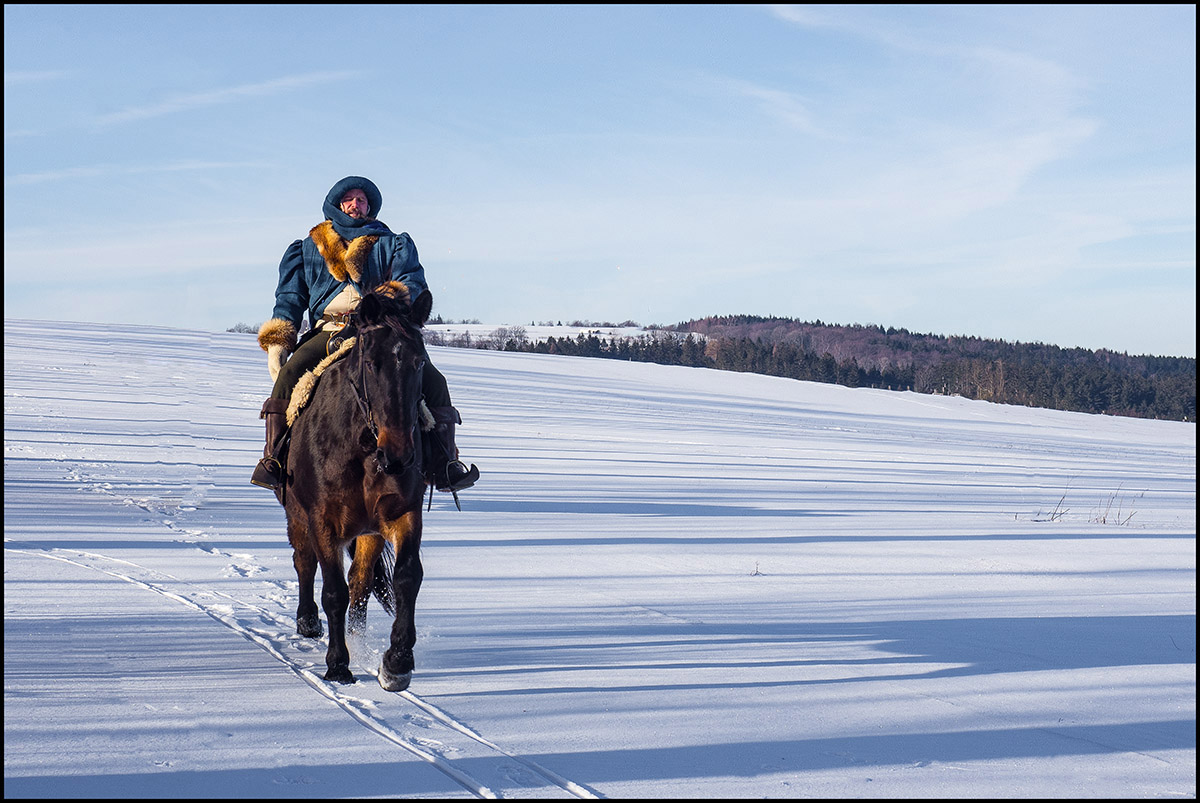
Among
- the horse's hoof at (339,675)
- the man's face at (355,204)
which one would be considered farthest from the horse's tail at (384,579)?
the man's face at (355,204)

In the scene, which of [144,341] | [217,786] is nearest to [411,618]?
[217,786]

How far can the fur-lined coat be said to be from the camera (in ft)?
19.6

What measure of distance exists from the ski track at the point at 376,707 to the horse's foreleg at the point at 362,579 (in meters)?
0.32

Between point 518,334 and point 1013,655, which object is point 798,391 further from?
point 518,334

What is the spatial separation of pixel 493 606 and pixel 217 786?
3423 millimetres

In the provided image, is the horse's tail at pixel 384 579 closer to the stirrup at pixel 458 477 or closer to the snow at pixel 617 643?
the snow at pixel 617 643

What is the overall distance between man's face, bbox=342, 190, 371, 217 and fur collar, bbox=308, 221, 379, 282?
16 centimetres

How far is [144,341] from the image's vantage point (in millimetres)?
37750

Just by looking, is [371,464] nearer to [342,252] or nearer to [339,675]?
[339,675]

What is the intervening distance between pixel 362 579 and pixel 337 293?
1.75m

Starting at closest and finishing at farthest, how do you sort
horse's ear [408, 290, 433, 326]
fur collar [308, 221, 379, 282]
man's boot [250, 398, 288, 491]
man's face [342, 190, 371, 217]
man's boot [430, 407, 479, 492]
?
1. horse's ear [408, 290, 433, 326]
2. man's boot [430, 407, 479, 492]
3. man's boot [250, 398, 288, 491]
4. fur collar [308, 221, 379, 282]
5. man's face [342, 190, 371, 217]

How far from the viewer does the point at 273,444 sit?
5906 millimetres

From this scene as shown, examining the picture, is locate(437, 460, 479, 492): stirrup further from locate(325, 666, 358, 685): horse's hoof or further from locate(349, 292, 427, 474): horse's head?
locate(325, 666, 358, 685): horse's hoof

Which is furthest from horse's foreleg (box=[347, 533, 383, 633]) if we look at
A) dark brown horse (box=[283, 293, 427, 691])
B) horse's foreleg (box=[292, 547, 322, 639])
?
horse's foreleg (box=[292, 547, 322, 639])
